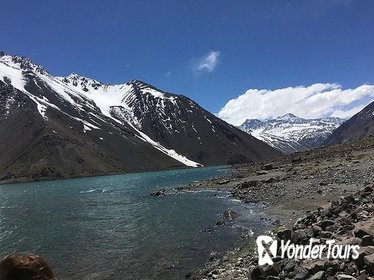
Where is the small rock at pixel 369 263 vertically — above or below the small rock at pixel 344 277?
above

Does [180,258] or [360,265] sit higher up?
[360,265]

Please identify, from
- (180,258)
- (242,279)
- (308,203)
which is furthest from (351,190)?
(242,279)

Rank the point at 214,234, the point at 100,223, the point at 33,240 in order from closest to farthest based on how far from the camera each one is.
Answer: the point at 214,234 → the point at 33,240 → the point at 100,223

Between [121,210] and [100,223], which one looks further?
[121,210]

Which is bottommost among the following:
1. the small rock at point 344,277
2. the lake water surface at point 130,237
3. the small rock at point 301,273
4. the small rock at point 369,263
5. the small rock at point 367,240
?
the lake water surface at point 130,237

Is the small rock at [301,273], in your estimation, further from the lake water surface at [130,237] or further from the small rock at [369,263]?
the lake water surface at [130,237]

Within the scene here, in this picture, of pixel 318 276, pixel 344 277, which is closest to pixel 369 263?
pixel 344 277

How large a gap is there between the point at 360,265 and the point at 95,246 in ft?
93.6

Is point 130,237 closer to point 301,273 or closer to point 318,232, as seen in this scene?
point 318,232

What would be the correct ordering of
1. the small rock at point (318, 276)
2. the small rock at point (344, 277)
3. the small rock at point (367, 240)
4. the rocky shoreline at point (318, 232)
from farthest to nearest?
the small rock at point (367, 240), the rocky shoreline at point (318, 232), the small rock at point (318, 276), the small rock at point (344, 277)

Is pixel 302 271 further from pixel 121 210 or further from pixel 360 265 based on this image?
pixel 121 210

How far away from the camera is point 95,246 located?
37.7 meters

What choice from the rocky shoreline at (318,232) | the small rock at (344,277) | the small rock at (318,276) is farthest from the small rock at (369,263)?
the small rock at (318,276)

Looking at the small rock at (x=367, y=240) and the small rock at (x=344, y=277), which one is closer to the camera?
the small rock at (x=344, y=277)
